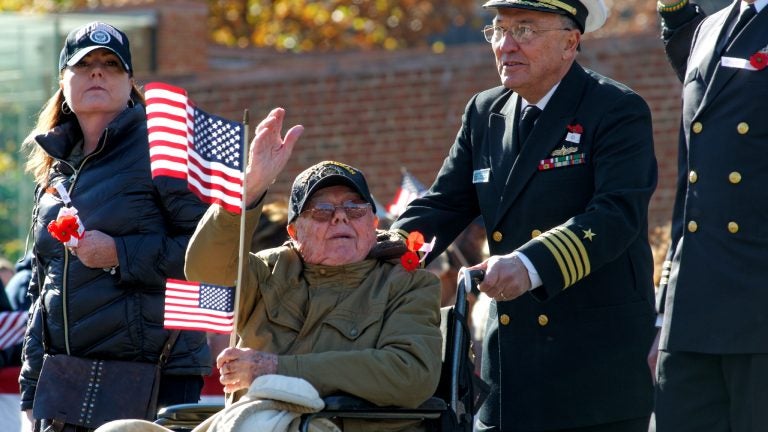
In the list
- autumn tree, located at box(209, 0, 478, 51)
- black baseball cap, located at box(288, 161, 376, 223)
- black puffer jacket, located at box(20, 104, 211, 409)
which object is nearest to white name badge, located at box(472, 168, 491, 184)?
black baseball cap, located at box(288, 161, 376, 223)

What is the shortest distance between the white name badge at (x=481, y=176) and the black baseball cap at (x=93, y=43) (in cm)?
154

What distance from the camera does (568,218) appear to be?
17.5 ft

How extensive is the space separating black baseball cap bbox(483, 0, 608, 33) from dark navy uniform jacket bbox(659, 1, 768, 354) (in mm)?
391

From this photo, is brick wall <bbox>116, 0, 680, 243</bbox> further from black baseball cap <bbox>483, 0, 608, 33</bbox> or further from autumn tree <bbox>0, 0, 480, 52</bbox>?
black baseball cap <bbox>483, 0, 608, 33</bbox>

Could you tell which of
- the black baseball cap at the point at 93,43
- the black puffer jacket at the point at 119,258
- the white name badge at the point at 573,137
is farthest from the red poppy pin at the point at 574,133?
the black baseball cap at the point at 93,43

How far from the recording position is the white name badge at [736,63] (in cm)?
511

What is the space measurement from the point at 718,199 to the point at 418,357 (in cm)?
112

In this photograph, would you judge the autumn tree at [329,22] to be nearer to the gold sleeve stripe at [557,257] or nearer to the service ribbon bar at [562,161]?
the service ribbon bar at [562,161]

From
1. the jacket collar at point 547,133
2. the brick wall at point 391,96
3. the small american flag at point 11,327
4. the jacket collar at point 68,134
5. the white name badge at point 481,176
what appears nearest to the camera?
the jacket collar at point 547,133

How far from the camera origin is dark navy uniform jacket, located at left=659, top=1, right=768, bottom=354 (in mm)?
5039

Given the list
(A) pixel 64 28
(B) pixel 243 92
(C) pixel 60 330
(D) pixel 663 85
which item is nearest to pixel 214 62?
(B) pixel 243 92

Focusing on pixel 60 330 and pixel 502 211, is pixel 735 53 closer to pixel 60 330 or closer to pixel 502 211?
pixel 502 211

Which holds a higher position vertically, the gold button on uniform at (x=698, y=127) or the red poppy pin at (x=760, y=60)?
the red poppy pin at (x=760, y=60)

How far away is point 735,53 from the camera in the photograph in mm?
5156
